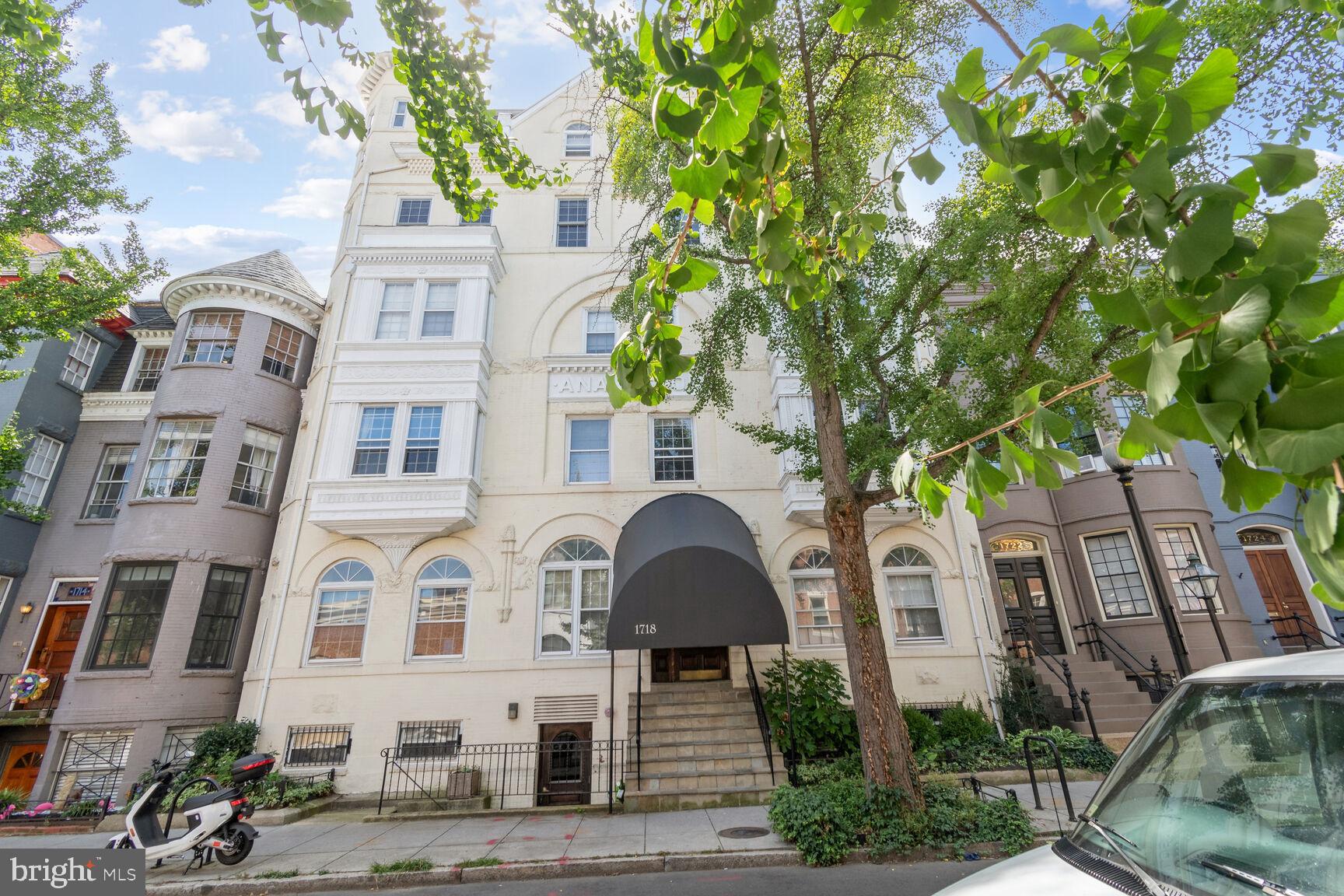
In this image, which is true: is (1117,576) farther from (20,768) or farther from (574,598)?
(20,768)

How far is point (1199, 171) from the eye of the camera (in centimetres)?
727

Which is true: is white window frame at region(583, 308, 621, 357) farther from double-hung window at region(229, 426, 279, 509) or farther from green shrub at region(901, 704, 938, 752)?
green shrub at region(901, 704, 938, 752)

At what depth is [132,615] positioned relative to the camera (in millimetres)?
13141

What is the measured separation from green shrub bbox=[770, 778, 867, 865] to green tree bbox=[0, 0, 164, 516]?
1674cm

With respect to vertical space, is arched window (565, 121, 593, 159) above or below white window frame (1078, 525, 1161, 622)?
above

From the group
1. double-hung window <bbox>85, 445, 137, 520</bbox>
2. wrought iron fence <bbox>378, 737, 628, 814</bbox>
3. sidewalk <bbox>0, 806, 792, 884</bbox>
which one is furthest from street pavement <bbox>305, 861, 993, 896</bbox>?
double-hung window <bbox>85, 445, 137, 520</bbox>

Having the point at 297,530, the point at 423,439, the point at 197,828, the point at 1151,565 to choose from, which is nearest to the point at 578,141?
the point at 423,439

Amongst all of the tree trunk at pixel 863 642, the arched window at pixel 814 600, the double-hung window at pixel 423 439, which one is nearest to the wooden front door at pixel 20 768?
the double-hung window at pixel 423 439

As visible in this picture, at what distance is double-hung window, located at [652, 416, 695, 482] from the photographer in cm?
1459

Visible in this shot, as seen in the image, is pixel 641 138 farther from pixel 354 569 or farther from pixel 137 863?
pixel 137 863

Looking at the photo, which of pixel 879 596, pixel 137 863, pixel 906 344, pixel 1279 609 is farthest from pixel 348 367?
pixel 1279 609

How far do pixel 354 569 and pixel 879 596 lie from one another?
39.9ft

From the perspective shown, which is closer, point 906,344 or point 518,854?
point 518,854

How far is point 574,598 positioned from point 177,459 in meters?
10.6
